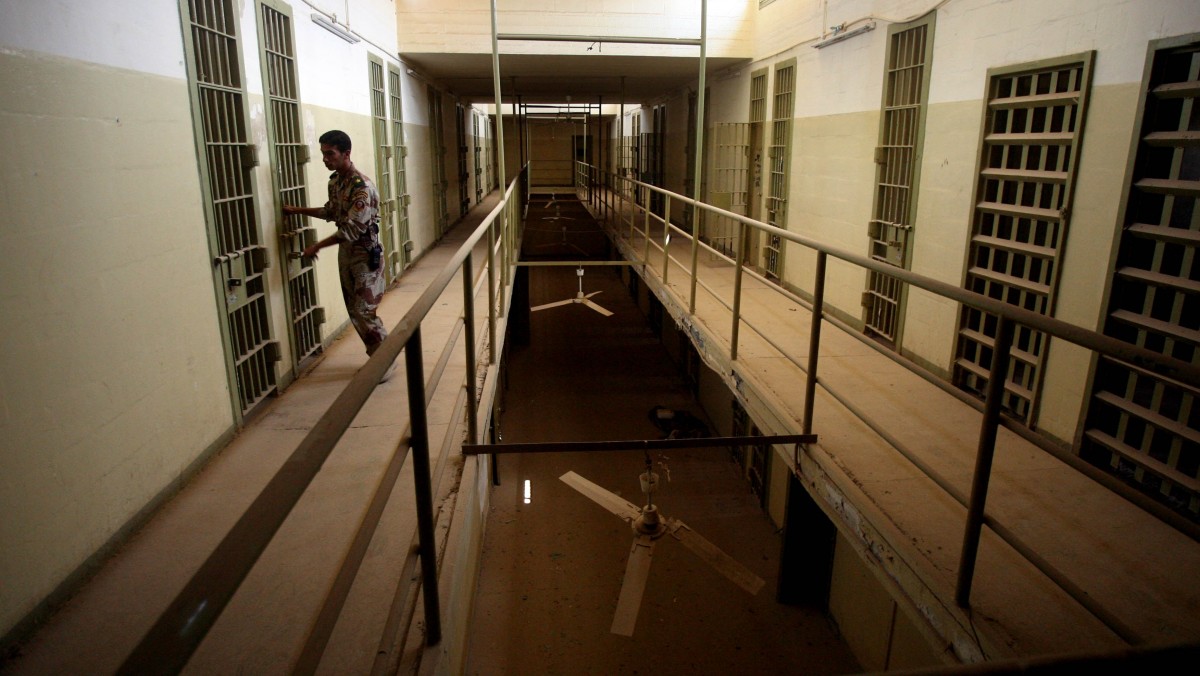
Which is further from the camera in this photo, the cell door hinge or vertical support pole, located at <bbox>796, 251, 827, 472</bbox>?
the cell door hinge

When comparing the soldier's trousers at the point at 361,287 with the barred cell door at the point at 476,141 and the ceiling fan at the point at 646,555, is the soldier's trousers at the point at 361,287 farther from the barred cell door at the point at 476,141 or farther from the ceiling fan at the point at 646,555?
the barred cell door at the point at 476,141

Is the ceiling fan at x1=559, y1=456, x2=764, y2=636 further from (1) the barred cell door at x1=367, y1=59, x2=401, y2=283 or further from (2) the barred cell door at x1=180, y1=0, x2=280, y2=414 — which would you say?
(1) the barred cell door at x1=367, y1=59, x2=401, y2=283

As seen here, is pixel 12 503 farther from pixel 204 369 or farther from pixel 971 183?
pixel 971 183

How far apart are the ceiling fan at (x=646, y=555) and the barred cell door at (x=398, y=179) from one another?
415 cm

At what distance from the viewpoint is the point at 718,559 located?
3357 millimetres

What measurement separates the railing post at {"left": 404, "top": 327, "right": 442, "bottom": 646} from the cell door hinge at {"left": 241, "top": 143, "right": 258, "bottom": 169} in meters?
2.54

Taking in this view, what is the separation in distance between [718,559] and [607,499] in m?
0.70

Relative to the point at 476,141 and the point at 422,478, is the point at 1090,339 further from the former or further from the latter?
the point at 476,141

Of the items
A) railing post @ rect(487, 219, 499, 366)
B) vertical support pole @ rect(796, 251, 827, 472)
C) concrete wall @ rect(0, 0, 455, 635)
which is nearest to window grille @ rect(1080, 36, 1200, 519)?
vertical support pole @ rect(796, 251, 827, 472)

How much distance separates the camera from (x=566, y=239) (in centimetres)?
1148

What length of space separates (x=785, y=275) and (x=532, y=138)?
61.4 ft

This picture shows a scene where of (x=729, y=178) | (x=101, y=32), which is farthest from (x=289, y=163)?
(x=729, y=178)

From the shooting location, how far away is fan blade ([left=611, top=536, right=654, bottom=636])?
3172 millimetres

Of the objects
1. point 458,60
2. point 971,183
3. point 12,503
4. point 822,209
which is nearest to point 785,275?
point 822,209
